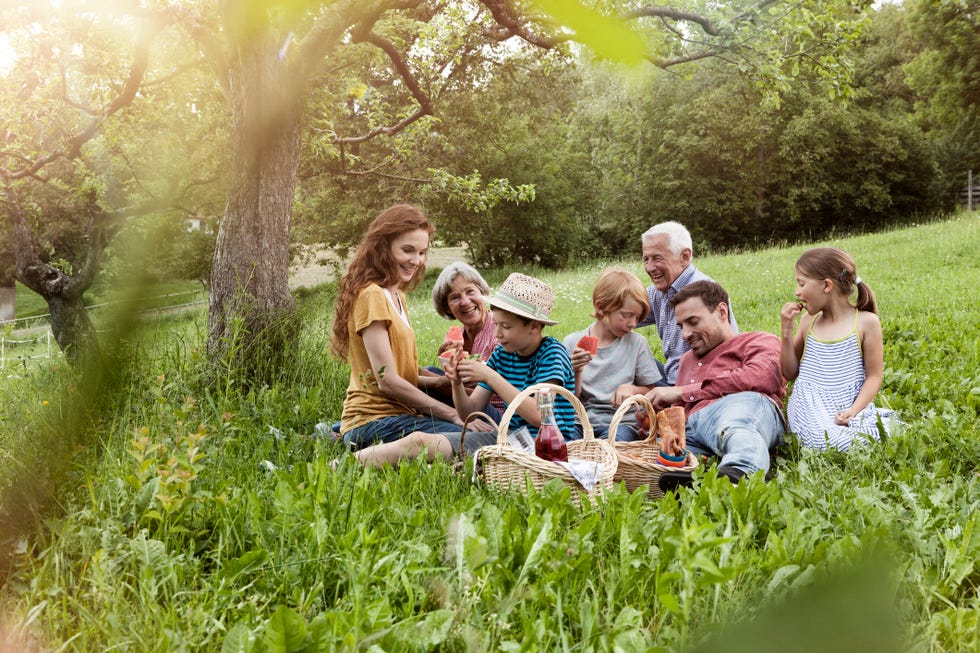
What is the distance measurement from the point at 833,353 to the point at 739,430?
990mm

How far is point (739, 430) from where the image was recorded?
3.59 m

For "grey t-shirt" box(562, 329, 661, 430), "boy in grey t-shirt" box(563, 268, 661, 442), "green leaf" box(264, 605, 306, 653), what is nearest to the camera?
"green leaf" box(264, 605, 306, 653)

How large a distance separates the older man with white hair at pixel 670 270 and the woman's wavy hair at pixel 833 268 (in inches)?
23.9

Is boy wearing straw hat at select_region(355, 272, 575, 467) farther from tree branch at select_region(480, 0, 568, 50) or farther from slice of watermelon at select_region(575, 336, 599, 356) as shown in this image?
tree branch at select_region(480, 0, 568, 50)

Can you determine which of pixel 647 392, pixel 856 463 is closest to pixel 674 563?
pixel 856 463

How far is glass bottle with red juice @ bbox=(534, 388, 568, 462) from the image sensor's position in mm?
3184

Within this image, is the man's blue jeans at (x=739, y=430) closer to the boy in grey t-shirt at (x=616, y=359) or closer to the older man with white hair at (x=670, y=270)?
the boy in grey t-shirt at (x=616, y=359)

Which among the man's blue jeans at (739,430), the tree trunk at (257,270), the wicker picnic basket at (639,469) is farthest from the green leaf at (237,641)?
the tree trunk at (257,270)

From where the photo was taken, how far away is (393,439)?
3908 millimetres

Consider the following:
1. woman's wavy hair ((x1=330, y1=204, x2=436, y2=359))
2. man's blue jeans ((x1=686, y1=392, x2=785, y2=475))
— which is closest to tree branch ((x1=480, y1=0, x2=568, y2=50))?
woman's wavy hair ((x1=330, y1=204, x2=436, y2=359))

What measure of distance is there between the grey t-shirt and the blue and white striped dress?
884 mm

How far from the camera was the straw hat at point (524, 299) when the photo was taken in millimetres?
3578

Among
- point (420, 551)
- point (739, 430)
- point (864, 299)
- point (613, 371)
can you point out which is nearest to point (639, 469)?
point (739, 430)

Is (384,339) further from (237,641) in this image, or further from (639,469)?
(237,641)
